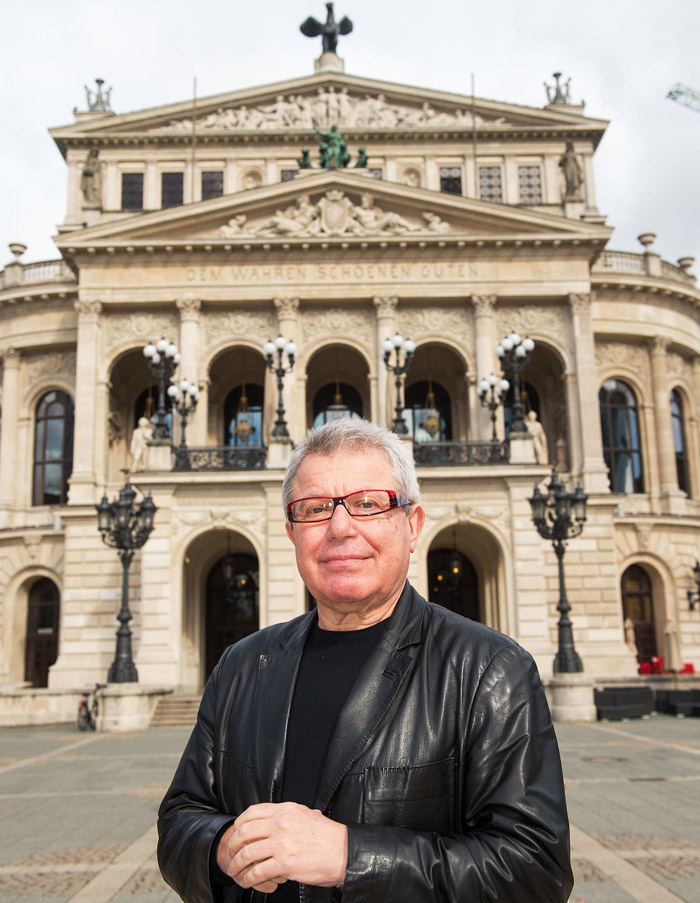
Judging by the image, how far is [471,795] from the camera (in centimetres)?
255

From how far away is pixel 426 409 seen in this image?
3931 cm

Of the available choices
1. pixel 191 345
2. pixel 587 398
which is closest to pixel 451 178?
pixel 587 398

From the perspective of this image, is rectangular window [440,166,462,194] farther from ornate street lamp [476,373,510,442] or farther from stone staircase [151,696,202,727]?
stone staircase [151,696,202,727]

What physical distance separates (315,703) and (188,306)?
33.4 m

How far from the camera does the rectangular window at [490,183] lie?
4247 cm

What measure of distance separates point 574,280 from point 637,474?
31.3 feet

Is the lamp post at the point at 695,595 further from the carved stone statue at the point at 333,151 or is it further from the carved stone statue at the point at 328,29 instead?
the carved stone statue at the point at 328,29

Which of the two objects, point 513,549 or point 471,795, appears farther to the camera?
point 513,549

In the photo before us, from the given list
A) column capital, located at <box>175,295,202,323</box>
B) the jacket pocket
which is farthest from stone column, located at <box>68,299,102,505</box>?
the jacket pocket

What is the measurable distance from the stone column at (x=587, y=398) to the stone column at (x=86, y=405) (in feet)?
59.2

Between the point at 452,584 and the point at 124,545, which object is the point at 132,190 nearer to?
the point at 452,584

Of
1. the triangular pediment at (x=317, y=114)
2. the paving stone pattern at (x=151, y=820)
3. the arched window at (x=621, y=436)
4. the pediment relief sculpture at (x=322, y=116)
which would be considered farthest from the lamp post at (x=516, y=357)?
the pediment relief sculpture at (x=322, y=116)

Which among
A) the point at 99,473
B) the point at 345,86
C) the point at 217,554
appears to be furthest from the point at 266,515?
the point at 345,86

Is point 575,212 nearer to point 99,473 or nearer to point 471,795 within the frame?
point 99,473
